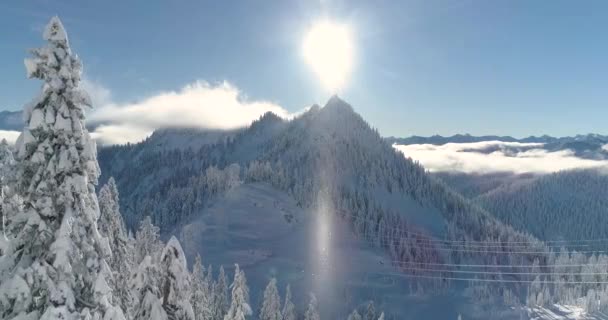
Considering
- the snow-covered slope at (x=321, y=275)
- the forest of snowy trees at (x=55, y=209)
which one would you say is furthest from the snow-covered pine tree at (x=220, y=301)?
the forest of snowy trees at (x=55, y=209)

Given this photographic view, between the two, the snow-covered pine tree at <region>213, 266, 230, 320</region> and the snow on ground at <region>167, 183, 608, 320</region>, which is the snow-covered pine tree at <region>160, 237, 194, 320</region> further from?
the snow on ground at <region>167, 183, 608, 320</region>

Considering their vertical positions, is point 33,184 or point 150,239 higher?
point 33,184

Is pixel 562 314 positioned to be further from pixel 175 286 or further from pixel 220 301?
pixel 175 286

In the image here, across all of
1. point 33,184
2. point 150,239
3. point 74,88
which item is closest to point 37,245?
point 33,184

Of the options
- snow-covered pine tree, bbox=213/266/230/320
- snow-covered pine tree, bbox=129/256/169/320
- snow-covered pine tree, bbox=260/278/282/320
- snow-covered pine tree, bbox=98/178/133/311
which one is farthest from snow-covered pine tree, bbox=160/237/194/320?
snow-covered pine tree, bbox=213/266/230/320

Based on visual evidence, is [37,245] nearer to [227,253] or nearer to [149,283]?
[149,283]

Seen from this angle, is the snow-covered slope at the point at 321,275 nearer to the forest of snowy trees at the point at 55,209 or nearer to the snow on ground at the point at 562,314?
the snow on ground at the point at 562,314
